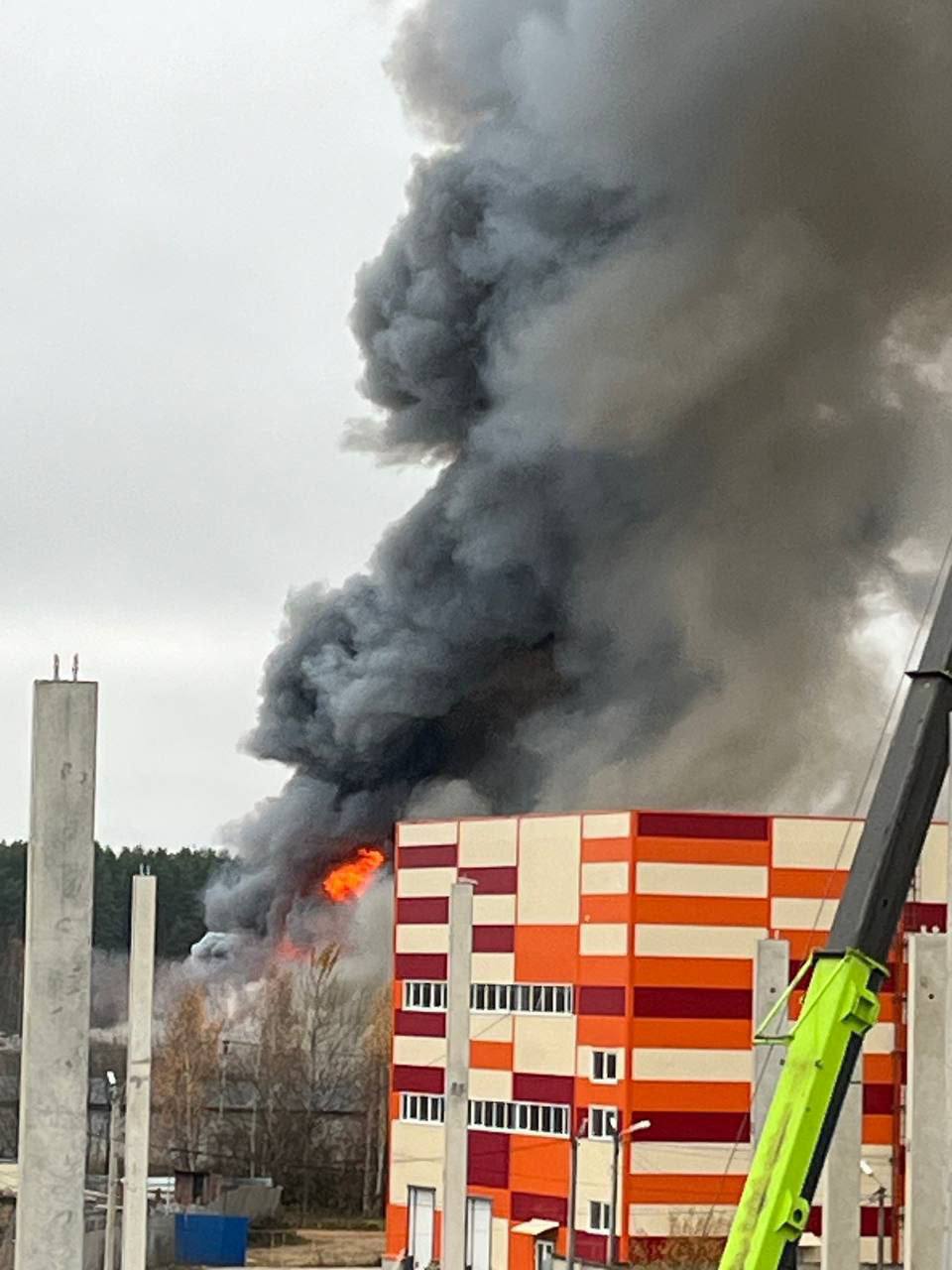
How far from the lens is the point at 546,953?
53.0m

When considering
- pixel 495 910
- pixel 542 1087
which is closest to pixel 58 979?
pixel 542 1087

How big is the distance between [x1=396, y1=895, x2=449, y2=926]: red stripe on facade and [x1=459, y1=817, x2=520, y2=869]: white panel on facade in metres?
0.93

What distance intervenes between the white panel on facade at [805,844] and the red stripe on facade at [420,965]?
23.7ft

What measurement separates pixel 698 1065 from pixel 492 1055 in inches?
185

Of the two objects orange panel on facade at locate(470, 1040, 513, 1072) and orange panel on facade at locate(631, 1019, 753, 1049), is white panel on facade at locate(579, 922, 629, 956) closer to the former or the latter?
orange panel on facade at locate(631, 1019, 753, 1049)

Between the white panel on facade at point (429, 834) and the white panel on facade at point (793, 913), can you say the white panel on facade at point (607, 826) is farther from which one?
the white panel on facade at point (429, 834)

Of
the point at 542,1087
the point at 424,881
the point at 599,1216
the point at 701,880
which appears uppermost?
the point at 424,881

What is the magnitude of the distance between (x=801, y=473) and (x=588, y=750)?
7.58 meters

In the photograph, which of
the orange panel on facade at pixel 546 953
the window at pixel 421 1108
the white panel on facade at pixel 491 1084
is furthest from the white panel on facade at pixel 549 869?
the window at pixel 421 1108

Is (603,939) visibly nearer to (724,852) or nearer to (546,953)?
(546,953)

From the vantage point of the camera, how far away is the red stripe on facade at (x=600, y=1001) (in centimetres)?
5088

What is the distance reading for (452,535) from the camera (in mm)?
→ 64812

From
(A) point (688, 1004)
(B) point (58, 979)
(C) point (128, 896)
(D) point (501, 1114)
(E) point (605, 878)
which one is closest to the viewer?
(B) point (58, 979)

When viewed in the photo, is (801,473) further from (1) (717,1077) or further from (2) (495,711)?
(1) (717,1077)
